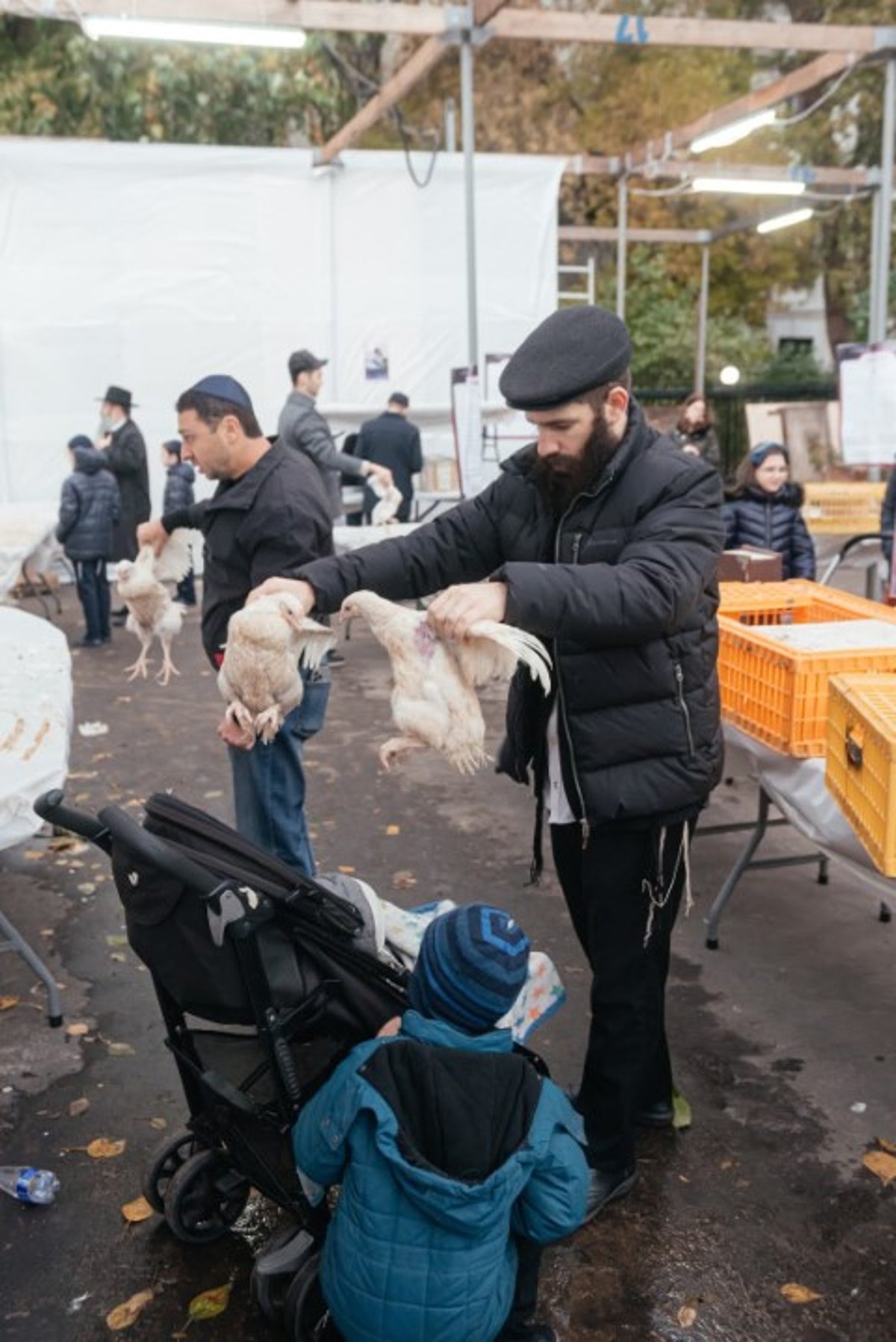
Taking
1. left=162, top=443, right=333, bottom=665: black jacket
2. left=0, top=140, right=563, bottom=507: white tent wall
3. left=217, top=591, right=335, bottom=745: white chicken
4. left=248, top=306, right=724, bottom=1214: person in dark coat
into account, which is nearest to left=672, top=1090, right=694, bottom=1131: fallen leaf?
left=248, top=306, right=724, bottom=1214: person in dark coat

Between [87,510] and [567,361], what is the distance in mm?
8385

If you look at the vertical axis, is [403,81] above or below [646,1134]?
above

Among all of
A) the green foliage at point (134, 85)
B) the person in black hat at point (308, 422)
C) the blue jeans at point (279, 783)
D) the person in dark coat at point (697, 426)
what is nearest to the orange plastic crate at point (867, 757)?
the blue jeans at point (279, 783)

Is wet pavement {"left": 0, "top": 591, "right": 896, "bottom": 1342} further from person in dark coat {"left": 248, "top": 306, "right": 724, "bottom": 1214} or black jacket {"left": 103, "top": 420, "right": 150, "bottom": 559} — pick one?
black jacket {"left": 103, "top": 420, "right": 150, "bottom": 559}

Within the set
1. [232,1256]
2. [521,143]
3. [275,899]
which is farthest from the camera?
[521,143]

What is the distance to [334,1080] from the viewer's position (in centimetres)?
242

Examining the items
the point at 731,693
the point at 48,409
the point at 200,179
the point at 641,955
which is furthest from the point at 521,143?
the point at 641,955

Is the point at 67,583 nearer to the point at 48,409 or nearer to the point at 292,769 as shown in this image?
the point at 48,409

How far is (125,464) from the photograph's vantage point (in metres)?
11.2

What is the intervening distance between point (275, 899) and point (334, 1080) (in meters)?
0.42

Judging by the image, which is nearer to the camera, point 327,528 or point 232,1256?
point 232,1256

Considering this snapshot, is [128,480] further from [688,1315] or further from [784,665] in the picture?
[688,1315]

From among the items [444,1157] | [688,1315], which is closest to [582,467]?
[444,1157]

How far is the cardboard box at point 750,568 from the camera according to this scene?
19.7 ft
